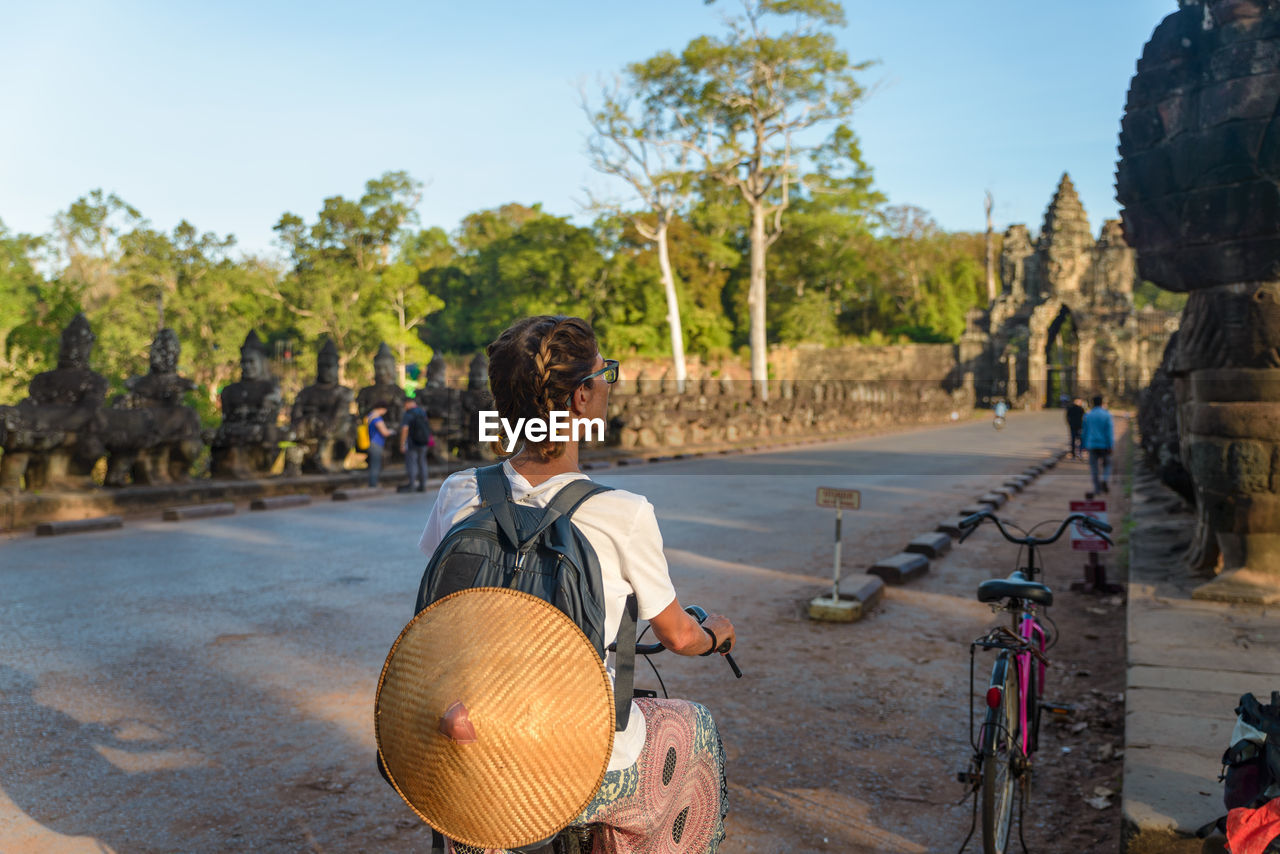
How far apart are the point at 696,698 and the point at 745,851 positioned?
148cm

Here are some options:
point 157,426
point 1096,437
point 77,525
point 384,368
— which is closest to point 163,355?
point 157,426

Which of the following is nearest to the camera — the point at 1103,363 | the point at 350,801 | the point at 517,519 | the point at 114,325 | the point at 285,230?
the point at 517,519

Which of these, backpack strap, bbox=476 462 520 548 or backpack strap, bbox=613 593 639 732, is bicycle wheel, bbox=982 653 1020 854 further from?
backpack strap, bbox=476 462 520 548

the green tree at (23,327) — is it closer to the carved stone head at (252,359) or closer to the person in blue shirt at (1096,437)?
the carved stone head at (252,359)

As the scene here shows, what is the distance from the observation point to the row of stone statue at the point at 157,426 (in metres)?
10.2

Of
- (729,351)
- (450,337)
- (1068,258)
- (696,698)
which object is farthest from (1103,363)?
(696,698)

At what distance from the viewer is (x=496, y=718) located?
5.10 ft

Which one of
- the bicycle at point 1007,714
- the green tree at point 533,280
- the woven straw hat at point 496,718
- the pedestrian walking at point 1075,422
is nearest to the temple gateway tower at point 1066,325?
the green tree at point 533,280

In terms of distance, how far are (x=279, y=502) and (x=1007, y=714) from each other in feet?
34.5

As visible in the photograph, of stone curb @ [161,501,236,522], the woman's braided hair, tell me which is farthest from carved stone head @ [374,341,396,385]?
the woman's braided hair

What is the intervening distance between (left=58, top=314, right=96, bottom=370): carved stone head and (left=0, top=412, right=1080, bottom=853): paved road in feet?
6.59

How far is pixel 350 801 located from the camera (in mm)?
3496

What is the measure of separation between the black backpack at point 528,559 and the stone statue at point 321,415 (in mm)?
13117

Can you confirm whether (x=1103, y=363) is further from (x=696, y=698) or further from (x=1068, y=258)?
(x=696, y=698)
